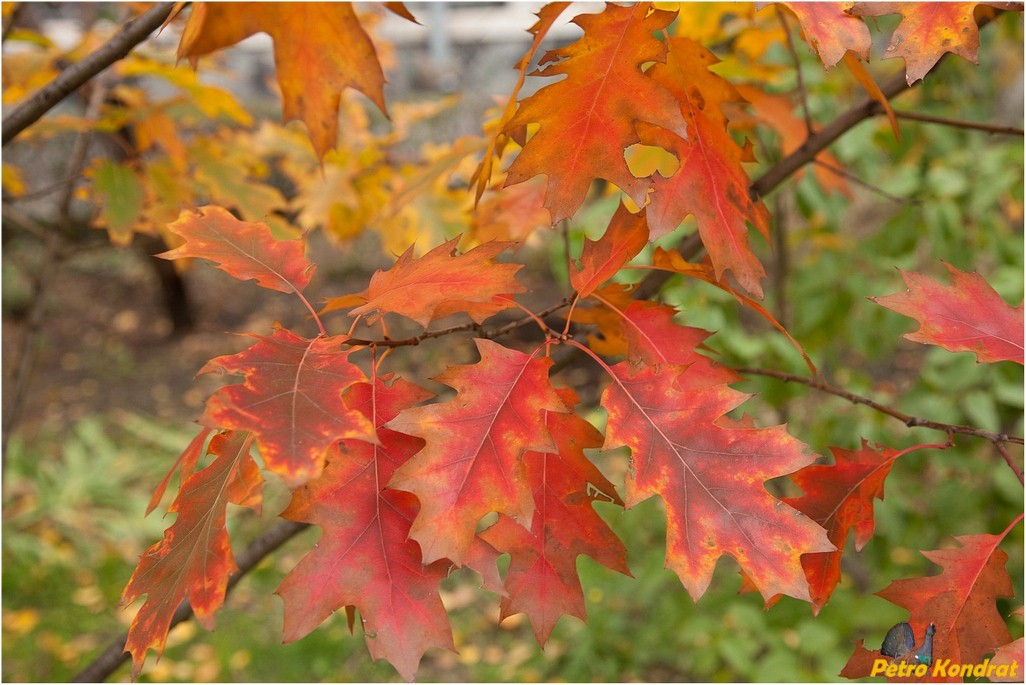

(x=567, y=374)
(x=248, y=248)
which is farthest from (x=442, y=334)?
(x=567, y=374)

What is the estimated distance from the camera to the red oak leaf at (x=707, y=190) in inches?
27.7

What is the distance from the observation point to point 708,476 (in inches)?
25.6

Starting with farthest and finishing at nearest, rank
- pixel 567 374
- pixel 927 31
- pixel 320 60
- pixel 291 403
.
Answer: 1. pixel 567 374
2. pixel 320 60
3. pixel 927 31
4. pixel 291 403

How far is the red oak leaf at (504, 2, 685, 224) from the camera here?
67cm

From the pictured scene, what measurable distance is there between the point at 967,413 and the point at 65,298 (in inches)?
176

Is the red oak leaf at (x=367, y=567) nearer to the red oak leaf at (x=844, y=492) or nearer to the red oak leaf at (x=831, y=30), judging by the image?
the red oak leaf at (x=844, y=492)

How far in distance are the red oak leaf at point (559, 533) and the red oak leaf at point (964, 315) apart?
0.30 meters

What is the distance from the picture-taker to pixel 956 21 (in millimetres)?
681

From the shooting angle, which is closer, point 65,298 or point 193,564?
point 193,564

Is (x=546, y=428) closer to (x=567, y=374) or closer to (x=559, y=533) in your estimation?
(x=559, y=533)

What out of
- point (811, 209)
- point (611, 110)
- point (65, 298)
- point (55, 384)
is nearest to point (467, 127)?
point (811, 209)

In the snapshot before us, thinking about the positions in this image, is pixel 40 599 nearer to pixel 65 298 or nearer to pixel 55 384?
pixel 55 384

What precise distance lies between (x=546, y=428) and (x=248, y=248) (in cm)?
31

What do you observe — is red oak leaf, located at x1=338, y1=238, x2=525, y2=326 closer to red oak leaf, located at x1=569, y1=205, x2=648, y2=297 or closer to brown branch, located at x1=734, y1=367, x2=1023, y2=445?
red oak leaf, located at x1=569, y1=205, x2=648, y2=297
